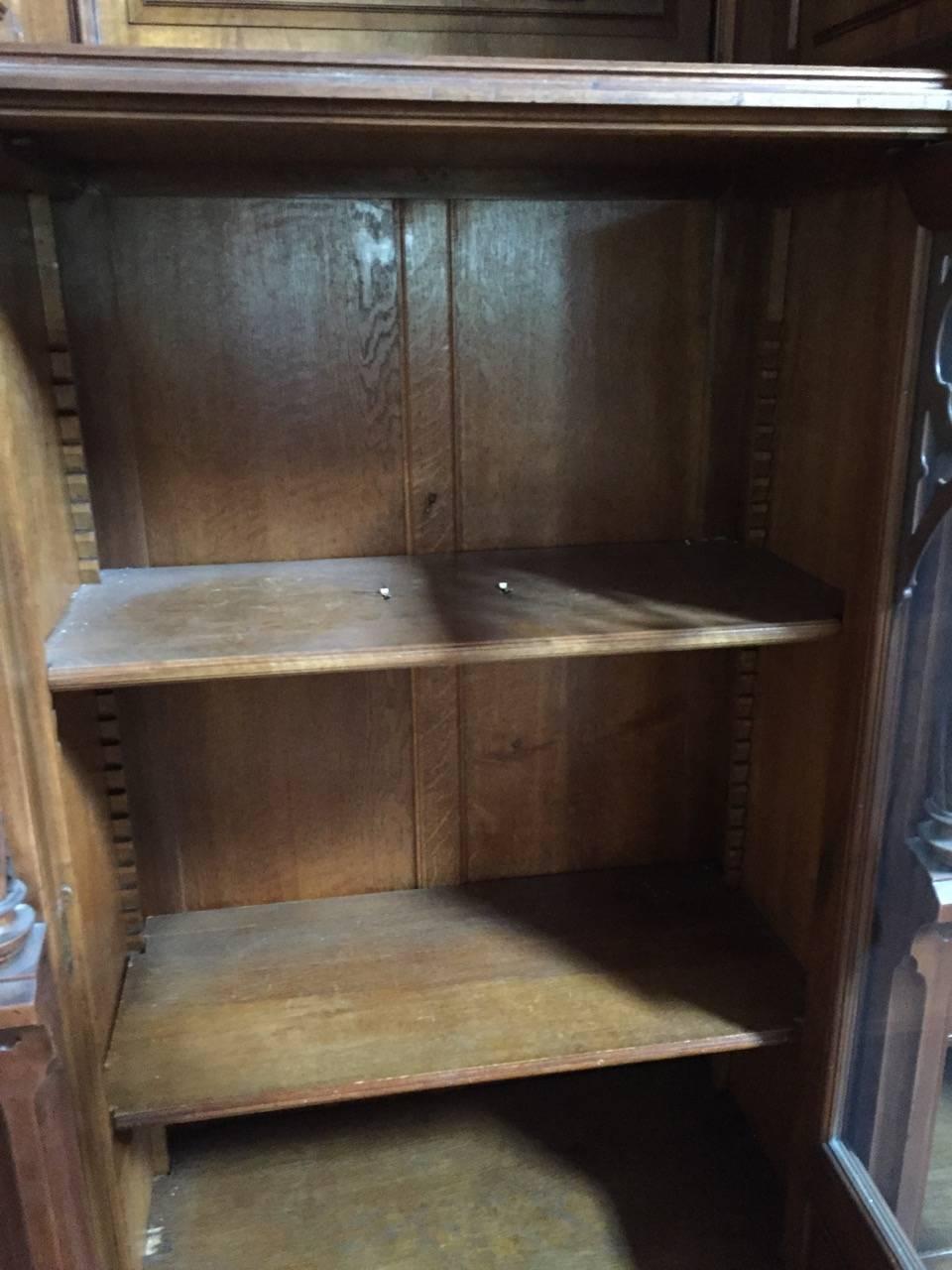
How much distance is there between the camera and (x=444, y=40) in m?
1.31

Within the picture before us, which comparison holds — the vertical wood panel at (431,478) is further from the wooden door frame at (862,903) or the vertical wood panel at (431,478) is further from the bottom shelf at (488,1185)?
the wooden door frame at (862,903)

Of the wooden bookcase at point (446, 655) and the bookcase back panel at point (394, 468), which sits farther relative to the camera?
the bookcase back panel at point (394, 468)

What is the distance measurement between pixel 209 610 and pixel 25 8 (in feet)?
2.28

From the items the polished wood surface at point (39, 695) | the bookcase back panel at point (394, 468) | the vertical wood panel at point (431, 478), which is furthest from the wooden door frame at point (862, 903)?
the polished wood surface at point (39, 695)

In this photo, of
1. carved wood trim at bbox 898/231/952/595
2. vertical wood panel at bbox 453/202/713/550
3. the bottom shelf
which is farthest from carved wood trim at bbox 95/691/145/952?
carved wood trim at bbox 898/231/952/595

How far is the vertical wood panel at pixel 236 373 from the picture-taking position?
4.50 feet

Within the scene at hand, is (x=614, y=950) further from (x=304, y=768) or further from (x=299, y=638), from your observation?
(x=299, y=638)

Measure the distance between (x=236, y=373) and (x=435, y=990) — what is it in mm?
918

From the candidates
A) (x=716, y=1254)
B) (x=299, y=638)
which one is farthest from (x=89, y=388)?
(x=716, y=1254)

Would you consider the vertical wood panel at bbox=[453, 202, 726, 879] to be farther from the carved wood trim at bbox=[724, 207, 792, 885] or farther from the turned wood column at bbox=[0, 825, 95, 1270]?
the turned wood column at bbox=[0, 825, 95, 1270]

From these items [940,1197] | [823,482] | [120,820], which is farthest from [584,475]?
[940,1197]

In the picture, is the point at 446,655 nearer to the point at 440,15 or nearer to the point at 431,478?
the point at 431,478

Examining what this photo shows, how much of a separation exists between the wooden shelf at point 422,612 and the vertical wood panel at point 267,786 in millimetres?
195

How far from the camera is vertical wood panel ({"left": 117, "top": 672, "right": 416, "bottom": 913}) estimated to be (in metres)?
1.55
